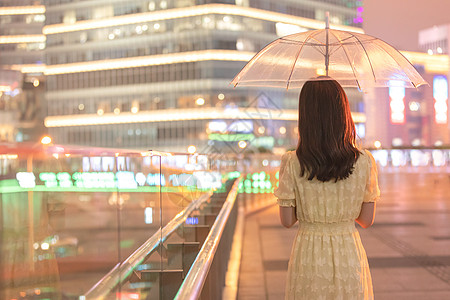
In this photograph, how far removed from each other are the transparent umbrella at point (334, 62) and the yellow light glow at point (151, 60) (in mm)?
77990

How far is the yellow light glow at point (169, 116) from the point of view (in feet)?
268

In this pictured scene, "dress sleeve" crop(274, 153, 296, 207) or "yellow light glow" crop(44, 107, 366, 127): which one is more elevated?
"yellow light glow" crop(44, 107, 366, 127)

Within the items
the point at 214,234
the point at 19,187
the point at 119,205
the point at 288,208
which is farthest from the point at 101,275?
the point at 214,234

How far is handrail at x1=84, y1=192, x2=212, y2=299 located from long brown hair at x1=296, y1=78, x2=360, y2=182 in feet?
3.17

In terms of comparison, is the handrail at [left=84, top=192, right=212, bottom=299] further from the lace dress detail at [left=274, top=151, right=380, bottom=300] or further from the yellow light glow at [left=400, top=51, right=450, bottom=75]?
the yellow light glow at [left=400, top=51, right=450, bottom=75]

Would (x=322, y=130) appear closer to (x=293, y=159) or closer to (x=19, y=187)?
(x=293, y=159)

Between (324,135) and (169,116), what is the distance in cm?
8136

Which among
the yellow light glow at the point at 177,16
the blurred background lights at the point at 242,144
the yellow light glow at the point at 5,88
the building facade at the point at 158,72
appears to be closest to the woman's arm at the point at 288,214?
the yellow light glow at the point at 5,88

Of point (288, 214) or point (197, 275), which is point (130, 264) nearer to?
point (197, 275)

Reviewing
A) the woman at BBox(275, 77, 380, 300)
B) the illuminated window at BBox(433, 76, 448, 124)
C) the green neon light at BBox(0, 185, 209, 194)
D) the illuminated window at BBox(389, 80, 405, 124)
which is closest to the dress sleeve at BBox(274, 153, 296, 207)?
the woman at BBox(275, 77, 380, 300)

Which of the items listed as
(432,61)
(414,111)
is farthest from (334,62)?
(414,111)

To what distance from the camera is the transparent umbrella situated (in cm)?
537

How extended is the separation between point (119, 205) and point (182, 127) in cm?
8040

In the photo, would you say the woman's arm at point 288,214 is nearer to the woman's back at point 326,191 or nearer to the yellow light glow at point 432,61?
the woman's back at point 326,191
